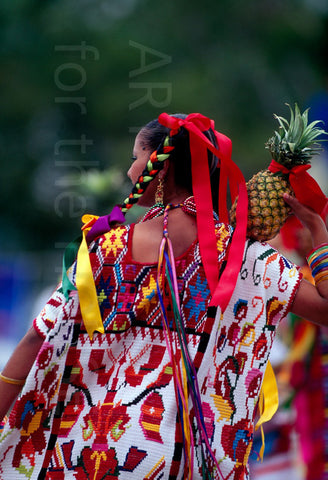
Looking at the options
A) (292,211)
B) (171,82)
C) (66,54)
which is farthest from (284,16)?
(292,211)

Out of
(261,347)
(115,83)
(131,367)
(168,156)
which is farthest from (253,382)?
(115,83)

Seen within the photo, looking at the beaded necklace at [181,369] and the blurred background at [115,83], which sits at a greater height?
the blurred background at [115,83]

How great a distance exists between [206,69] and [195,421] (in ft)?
30.2

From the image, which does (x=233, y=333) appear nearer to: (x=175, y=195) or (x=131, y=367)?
(x=131, y=367)

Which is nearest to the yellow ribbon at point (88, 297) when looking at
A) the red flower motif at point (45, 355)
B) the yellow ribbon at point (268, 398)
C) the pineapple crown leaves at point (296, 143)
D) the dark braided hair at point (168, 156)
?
the red flower motif at point (45, 355)

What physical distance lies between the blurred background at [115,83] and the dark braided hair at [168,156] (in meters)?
7.15

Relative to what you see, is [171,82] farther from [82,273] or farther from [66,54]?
[82,273]

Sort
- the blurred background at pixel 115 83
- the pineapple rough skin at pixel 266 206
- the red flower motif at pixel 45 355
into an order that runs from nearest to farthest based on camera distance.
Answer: the red flower motif at pixel 45 355, the pineapple rough skin at pixel 266 206, the blurred background at pixel 115 83

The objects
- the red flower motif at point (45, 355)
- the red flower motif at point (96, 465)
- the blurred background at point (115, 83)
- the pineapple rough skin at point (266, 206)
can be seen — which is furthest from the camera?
the blurred background at point (115, 83)

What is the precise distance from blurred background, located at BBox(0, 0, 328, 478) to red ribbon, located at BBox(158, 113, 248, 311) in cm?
732

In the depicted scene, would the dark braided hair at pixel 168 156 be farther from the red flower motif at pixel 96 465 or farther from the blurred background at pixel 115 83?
the blurred background at pixel 115 83

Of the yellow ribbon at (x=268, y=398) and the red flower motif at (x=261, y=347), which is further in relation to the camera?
the yellow ribbon at (x=268, y=398)

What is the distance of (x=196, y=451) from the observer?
1.92 metres

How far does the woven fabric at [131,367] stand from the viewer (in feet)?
6.36
